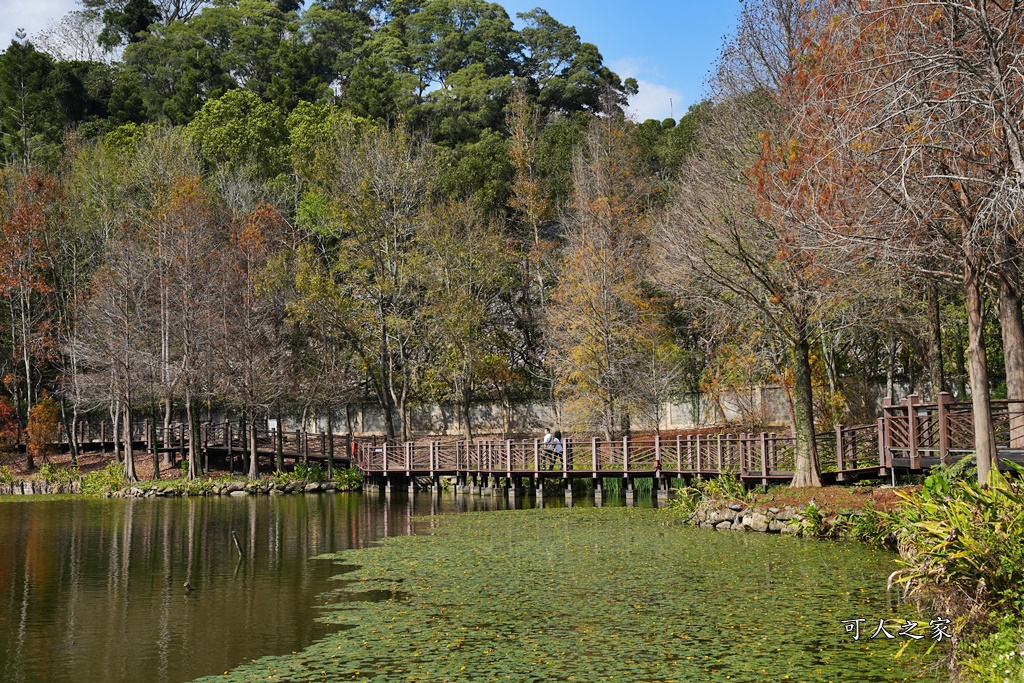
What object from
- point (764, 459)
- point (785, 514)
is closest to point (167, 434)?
point (764, 459)

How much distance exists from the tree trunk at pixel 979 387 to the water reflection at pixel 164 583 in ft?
32.0

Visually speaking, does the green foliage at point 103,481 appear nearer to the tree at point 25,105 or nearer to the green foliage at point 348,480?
the green foliage at point 348,480

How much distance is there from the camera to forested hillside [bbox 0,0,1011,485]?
23.6 m

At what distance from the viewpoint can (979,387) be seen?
14.1 m

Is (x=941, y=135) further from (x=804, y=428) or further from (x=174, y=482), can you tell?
(x=174, y=482)

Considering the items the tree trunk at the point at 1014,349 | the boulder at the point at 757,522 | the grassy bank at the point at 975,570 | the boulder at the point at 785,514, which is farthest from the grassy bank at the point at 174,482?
the grassy bank at the point at 975,570

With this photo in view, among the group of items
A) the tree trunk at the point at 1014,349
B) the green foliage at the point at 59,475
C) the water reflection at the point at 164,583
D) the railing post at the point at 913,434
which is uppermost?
the tree trunk at the point at 1014,349

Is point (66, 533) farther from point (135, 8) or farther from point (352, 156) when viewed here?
point (135, 8)

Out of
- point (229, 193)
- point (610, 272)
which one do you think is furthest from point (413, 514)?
point (229, 193)

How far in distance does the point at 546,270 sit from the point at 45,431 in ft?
77.5

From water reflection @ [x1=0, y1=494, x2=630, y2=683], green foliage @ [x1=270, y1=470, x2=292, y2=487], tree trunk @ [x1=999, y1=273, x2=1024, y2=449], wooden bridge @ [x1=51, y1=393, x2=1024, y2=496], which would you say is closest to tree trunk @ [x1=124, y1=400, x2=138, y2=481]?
wooden bridge @ [x1=51, y1=393, x2=1024, y2=496]

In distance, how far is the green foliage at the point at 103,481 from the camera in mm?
35562

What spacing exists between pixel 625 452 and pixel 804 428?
30.3ft

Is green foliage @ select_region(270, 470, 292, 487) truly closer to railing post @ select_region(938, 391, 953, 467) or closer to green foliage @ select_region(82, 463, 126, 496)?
green foliage @ select_region(82, 463, 126, 496)
